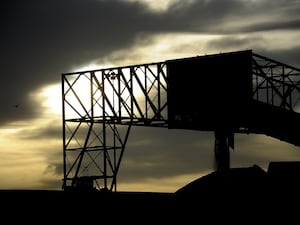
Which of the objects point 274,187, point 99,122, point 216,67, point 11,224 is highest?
point 216,67

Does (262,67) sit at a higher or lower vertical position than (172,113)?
higher

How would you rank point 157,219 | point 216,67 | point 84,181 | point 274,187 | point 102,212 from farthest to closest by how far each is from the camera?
point 84,181
point 216,67
point 102,212
point 157,219
point 274,187

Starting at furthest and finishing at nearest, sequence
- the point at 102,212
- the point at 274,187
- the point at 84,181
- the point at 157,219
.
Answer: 1. the point at 84,181
2. the point at 102,212
3. the point at 157,219
4. the point at 274,187

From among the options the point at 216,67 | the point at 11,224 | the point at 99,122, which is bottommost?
the point at 11,224

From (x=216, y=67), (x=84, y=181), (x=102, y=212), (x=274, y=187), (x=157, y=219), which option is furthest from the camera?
(x=84, y=181)

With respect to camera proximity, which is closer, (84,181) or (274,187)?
(274,187)

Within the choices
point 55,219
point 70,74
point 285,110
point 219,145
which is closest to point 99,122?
point 70,74

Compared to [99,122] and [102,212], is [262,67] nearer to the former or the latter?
[99,122]

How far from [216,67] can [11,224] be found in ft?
58.7

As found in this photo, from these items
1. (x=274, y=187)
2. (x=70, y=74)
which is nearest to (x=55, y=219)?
(x=274, y=187)

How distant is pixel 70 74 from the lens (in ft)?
153

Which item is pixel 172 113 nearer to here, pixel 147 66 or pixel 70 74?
pixel 147 66

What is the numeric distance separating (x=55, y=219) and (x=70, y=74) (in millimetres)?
21638

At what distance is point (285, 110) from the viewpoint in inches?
1576
